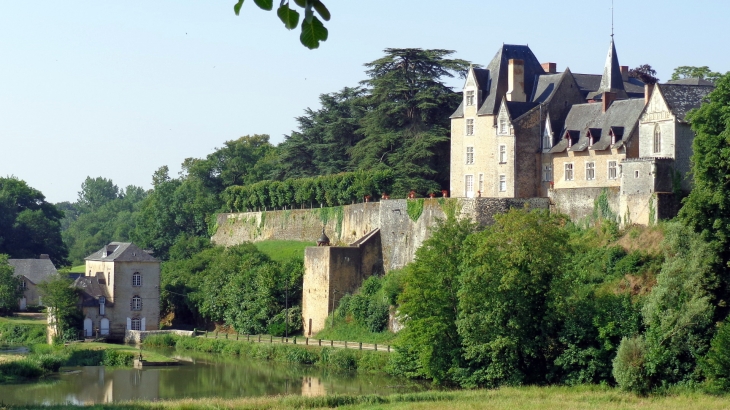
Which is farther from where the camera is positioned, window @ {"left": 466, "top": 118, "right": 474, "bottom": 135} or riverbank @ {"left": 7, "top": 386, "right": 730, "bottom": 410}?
window @ {"left": 466, "top": 118, "right": 474, "bottom": 135}

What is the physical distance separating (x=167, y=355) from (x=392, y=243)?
10480mm

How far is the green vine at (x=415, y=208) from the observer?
147 feet

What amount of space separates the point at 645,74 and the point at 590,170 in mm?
14743

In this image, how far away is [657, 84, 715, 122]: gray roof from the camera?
37281 millimetres

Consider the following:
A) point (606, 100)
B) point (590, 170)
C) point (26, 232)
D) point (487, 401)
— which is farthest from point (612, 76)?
point (26, 232)

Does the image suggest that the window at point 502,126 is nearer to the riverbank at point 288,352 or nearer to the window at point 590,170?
the window at point 590,170

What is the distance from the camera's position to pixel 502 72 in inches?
1780

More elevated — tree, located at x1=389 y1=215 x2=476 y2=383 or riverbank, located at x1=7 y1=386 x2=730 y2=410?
tree, located at x1=389 y1=215 x2=476 y2=383

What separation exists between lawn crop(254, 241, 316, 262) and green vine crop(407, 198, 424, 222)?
313 inches

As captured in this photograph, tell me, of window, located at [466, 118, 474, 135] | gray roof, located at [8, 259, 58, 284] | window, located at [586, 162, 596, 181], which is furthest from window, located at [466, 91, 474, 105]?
gray roof, located at [8, 259, 58, 284]

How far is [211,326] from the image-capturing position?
52.9 metres

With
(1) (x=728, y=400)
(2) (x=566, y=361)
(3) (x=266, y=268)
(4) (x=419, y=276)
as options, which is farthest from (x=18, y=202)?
(1) (x=728, y=400)

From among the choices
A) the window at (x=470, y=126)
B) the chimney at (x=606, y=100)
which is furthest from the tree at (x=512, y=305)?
the window at (x=470, y=126)

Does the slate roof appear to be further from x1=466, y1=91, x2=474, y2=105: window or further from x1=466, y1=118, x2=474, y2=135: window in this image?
x1=466, y1=91, x2=474, y2=105: window
